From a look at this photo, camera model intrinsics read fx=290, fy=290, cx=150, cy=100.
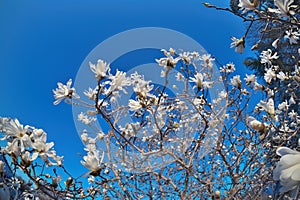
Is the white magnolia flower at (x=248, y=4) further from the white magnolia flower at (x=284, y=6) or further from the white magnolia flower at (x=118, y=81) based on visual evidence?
the white magnolia flower at (x=118, y=81)

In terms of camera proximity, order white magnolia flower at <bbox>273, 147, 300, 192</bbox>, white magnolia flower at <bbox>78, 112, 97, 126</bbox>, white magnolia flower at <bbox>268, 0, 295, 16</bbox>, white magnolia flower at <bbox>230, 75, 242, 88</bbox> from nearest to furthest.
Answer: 1. white magnolia flower at <bbox>273, 147, 300, 192</bbox>
2. white magnolia flower at <bbox>268, 0, 295, 16</bbox>
3. white magnolia flower at <bbox>230, 75, 242, 88</bbox>
4. white magnolia flower at <bbox>78, 112, 97, 126</bbox>

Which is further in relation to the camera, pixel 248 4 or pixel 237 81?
pixel 237 81

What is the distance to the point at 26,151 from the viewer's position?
2.01ft

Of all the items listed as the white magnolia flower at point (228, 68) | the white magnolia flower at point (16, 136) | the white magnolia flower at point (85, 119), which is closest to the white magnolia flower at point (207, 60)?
the white magnolia flower at point (228, 68)

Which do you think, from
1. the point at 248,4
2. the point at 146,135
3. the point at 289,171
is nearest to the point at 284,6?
the point at 248,4

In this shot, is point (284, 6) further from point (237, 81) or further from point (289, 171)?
point (237, 81)

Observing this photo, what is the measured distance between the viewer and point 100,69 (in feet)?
2.52

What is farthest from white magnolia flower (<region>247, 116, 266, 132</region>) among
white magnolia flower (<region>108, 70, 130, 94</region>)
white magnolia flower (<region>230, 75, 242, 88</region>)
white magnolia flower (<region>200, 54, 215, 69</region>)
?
white magnolia flower (<region>200, 54, 215, 69</region>)

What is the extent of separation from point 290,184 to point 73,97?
2.25 feet

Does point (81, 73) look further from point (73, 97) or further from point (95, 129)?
Result: point (73, 97)

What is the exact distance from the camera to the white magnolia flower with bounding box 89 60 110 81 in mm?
764

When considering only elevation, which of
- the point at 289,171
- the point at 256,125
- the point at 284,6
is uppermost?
the point at 284,6

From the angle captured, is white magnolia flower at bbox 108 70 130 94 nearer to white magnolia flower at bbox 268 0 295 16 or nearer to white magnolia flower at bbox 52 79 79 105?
white magnolia flower at bbox 52 79 79 105

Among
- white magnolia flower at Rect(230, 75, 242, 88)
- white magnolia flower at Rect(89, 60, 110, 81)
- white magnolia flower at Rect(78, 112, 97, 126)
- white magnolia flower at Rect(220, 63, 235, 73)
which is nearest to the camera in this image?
white magnolia flower at Rect(89, 60, 110, 81)
